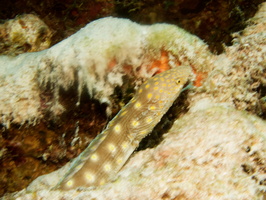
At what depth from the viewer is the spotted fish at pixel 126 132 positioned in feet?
8.98

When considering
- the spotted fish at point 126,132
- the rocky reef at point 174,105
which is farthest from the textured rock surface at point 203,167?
the spotted fish at point 126,132

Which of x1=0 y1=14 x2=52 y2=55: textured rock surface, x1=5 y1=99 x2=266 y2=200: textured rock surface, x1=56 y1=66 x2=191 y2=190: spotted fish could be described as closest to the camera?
x1=5 y1=99 x2=266 y2=200: textured rock surface

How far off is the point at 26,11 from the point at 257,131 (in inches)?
228

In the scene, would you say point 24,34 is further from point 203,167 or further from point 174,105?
point 203,167

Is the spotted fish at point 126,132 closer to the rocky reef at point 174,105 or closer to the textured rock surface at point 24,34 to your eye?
the rocky reef at point 174,105

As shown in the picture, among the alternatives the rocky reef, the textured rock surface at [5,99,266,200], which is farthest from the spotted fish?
the textured rock surface at [5,99,266,200]

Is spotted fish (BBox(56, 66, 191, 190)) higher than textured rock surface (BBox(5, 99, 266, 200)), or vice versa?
spotted fish (BBox(56, 66, 191, 190))

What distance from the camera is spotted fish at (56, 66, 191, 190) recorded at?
8.98 feet

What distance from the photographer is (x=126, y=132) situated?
2.91m

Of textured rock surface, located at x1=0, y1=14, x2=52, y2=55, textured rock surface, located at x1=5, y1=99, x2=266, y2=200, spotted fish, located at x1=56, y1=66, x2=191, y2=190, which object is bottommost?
textured rock surface, located at x1=5, y1=99, x2=266, y2=200

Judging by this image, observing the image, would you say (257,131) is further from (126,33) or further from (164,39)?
(126,33)

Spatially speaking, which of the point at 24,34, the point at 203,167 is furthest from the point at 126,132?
the point at 24,34

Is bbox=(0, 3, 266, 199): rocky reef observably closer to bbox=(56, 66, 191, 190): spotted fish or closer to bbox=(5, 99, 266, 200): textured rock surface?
bbox=(5, 99, 266, 200): textured rock surface

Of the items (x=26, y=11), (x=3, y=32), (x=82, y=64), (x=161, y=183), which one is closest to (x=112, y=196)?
(x=161, y=183)
